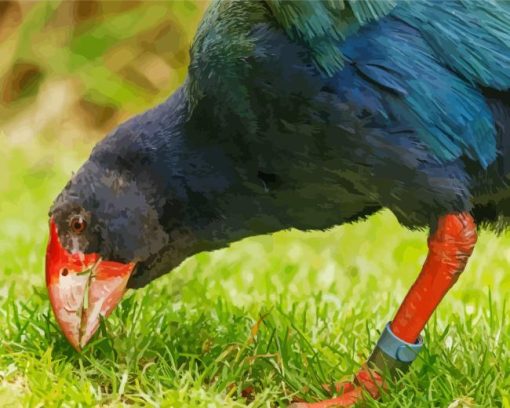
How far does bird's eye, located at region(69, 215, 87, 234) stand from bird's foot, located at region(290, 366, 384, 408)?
0.76m


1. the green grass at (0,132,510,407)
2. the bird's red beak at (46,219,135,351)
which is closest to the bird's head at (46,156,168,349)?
the bird's red beak at (46,219,135,351)

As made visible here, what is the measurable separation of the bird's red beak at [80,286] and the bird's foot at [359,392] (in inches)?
24.4

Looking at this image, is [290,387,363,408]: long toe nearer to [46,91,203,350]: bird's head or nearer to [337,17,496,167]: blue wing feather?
[46,91,203,350]: bird's head

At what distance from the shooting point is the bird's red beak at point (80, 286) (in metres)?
2.82

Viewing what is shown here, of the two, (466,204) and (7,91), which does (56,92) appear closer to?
(7,91)

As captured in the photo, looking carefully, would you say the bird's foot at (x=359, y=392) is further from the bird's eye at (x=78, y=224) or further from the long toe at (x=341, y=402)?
the bird's eye at (x=78, y=224)

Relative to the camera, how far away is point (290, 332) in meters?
3.11

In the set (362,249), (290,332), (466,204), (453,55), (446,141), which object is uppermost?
(453,55)

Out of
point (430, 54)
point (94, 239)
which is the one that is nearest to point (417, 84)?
point (430, 54)

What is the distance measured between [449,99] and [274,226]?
65cm

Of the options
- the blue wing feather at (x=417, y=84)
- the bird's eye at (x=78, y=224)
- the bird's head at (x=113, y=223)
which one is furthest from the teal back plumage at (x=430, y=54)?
the bird's eye at (x=78, y=224)

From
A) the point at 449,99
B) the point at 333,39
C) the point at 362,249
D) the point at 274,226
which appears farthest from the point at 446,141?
the point at 362,249

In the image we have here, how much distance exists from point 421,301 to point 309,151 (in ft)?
1.62

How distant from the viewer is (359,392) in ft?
8.82
